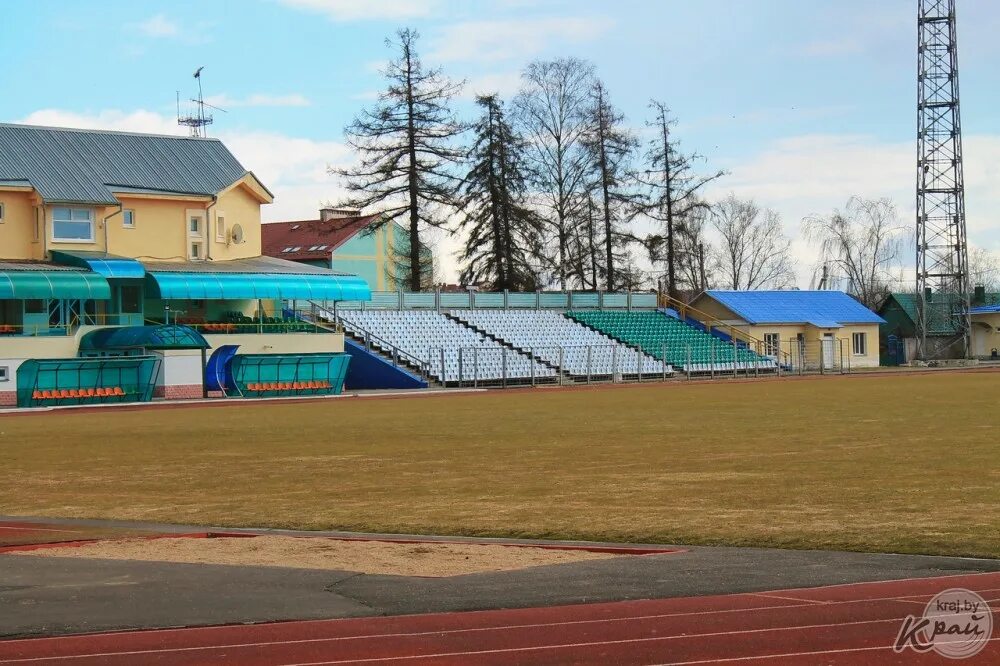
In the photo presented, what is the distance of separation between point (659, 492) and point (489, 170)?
5771 centimetres

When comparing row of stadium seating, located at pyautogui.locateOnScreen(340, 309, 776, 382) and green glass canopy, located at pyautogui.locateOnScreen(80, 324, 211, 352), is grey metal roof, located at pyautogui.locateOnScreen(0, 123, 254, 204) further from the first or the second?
row of stadium seating, located at pyautogui.locateOnScreen(340, 309, 776, 382)

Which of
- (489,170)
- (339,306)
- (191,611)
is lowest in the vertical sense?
(191,611)

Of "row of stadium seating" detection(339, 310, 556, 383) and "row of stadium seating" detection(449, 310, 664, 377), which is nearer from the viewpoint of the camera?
"row of stadium seating" detection(339, 310, 556, 383)

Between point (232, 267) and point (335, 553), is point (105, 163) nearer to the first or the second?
point (232, 267)

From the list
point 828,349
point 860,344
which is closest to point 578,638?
point 828,349

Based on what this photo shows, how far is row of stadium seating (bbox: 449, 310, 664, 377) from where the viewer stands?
64188 millimetres

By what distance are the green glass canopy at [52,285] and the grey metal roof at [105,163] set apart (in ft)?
17.8

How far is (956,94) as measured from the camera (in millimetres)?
77188

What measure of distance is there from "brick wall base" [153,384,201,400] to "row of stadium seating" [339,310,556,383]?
10.6 meters

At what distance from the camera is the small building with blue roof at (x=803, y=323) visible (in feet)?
259

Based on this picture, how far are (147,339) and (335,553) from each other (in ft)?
132

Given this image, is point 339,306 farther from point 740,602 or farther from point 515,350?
point 740,602

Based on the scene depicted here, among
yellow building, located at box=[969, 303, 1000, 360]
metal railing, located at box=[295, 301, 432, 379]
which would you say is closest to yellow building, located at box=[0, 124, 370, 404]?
metal railing, located at box=[295, 301, 432, 379]

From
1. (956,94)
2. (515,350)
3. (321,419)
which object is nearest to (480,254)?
(515,350)
